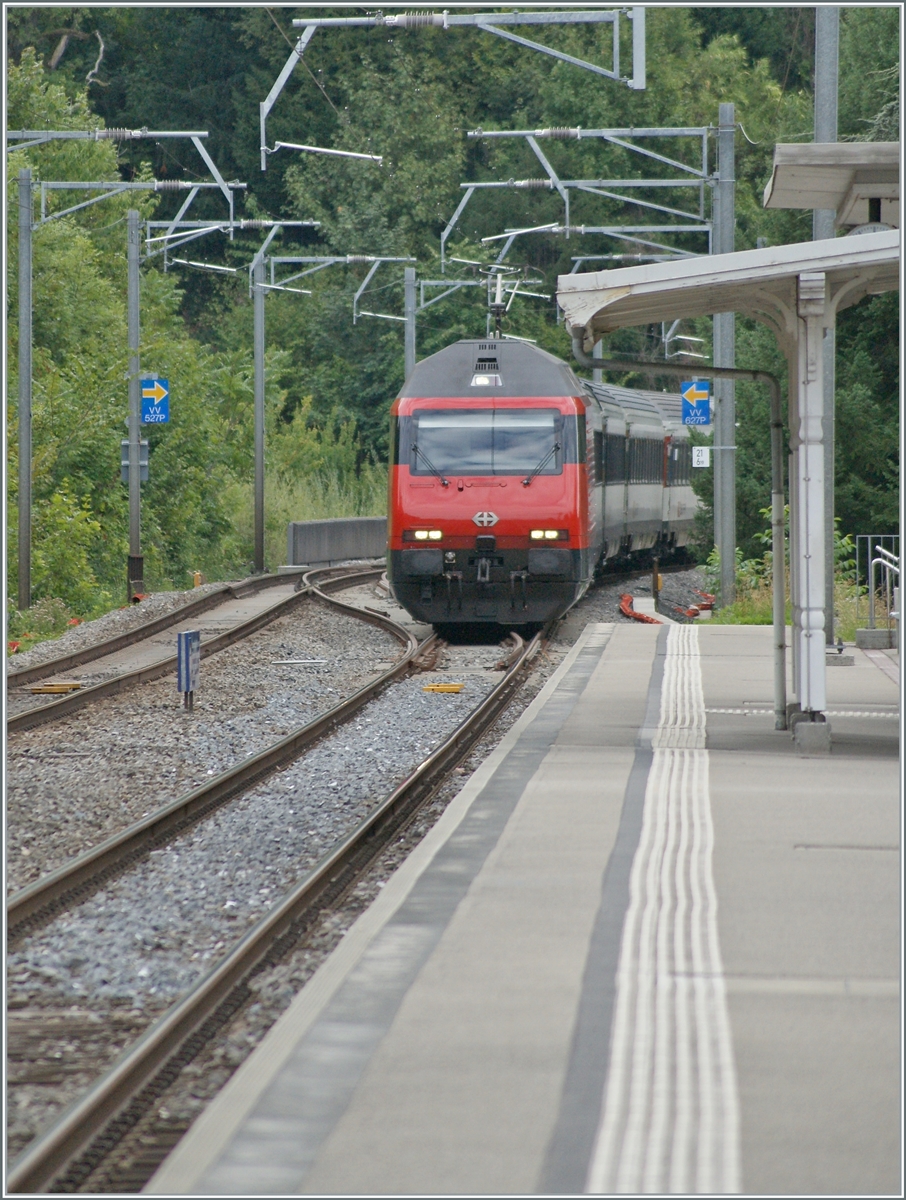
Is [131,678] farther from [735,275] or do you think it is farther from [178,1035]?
[178,1035]

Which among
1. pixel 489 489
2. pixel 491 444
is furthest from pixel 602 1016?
pixel 491 444

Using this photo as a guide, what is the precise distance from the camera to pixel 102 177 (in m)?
49.4

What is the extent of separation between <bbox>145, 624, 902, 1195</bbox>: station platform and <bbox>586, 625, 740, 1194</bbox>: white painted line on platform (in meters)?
0.01

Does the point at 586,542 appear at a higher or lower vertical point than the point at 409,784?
higher

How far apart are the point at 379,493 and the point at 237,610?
2444cm

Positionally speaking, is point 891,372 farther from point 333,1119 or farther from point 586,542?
point 333,1119

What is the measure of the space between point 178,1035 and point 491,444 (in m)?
15.0

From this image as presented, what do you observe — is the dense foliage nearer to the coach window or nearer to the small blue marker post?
the coach window

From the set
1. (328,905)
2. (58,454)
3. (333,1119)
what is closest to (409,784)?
(328,905)

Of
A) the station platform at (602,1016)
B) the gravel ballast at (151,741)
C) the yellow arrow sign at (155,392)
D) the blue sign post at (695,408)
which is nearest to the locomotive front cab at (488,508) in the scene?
the gravel ballast at (151,741)

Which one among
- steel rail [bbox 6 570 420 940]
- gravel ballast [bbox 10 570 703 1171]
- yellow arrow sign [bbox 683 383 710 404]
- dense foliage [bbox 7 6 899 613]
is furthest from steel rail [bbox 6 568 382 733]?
dense foliage [bbox 7 6 899 613]

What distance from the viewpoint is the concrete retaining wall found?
39375 mm

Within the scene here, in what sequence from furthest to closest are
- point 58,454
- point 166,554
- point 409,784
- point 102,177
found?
point 102,177, point 166,554, point 58,454, point 409,784

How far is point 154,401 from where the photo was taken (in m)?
32.9
